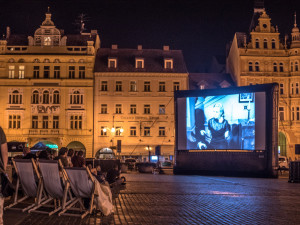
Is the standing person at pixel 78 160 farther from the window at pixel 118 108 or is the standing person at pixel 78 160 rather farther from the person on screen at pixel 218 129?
the window at pixel 118 108

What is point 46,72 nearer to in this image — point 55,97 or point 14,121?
point 55,97

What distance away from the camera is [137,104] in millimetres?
58094

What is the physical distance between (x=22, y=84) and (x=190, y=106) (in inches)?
1115

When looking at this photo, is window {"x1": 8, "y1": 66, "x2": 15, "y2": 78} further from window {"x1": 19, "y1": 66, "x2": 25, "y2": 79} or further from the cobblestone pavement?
the cobblestone pavement

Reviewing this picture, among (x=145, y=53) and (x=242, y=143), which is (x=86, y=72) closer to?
(x=145, y=53)

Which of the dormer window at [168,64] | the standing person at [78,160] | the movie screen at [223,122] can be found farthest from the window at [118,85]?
the standing person at [78,160]

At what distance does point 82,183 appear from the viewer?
10.6 m

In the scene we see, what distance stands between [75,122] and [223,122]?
27741 mm

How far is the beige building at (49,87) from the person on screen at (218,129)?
25902 millimetres

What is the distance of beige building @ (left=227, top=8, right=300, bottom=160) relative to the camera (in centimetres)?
5762

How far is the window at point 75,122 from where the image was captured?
186 ft

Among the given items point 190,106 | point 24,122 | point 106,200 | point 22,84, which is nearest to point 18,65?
point 22,84

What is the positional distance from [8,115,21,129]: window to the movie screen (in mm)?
27216

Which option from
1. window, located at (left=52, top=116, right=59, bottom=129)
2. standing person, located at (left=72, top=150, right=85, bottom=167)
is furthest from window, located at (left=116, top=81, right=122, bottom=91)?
standing person, located at (left=72, top=150, right=85, bottom=167)
